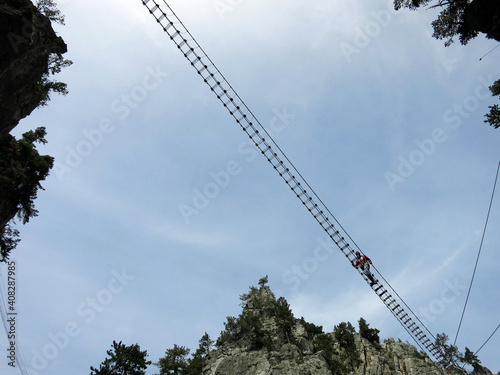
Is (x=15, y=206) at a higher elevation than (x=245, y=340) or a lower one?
higher

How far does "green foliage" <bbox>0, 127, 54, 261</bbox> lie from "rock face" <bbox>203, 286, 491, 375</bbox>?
29.5 metres

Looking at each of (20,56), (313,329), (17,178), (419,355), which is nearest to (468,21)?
(20,56)

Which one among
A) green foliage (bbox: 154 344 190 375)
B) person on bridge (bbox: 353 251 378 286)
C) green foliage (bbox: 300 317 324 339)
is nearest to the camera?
person on bridge (bbox: 353 251 378 286)

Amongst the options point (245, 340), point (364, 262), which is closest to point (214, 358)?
point (245, 340)

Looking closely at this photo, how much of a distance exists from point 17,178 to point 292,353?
3733 centimetres

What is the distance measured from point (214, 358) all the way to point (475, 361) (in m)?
41.8

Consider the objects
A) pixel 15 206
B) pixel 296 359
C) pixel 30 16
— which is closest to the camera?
pixel 30 16

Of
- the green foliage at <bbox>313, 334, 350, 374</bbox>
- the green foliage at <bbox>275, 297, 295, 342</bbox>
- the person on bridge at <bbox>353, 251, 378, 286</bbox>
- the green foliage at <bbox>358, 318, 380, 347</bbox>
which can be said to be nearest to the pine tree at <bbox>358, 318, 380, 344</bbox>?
the green foliage at <bbox>358, 318, 380, 347</bbox>

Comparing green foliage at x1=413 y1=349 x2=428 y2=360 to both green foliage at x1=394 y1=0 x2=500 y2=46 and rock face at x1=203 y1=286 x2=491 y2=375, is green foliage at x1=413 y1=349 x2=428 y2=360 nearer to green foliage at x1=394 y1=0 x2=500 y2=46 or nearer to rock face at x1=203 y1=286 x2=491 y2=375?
rock face at x1=203 y1=286 x2=491 y2=375

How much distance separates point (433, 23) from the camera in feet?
74.9

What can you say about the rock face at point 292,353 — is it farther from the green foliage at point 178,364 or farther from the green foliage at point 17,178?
the green foliage at point 17,178

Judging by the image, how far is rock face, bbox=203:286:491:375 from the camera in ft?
143

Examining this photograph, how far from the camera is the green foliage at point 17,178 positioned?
28481 mm

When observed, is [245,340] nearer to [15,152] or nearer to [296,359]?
[296,359]
